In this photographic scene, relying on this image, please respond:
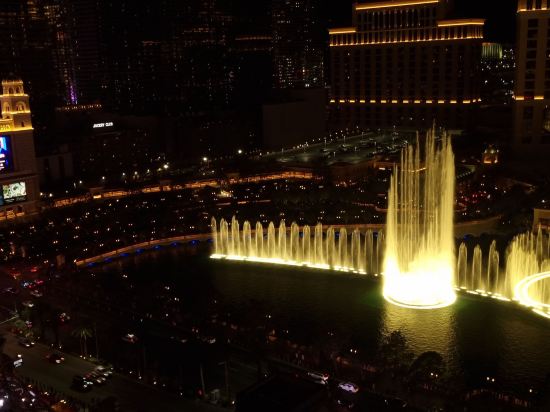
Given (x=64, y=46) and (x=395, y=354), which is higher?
(x=64, y=46)

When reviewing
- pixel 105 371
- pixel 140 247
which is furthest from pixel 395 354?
pixel 140 247

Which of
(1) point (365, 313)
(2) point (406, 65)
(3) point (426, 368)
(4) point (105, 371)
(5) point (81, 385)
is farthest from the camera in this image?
(2) point (406, 65)

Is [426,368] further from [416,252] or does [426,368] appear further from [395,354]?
[416,252]

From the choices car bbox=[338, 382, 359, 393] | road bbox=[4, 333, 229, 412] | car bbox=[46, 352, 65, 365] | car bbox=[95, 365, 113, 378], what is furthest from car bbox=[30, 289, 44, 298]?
car bbox=[338, 382, 359, 393]

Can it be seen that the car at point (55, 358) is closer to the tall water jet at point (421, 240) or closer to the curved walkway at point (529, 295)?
the tall water jet at point (421, 240)

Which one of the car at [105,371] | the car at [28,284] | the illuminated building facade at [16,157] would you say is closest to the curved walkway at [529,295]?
the car at [105,371]
